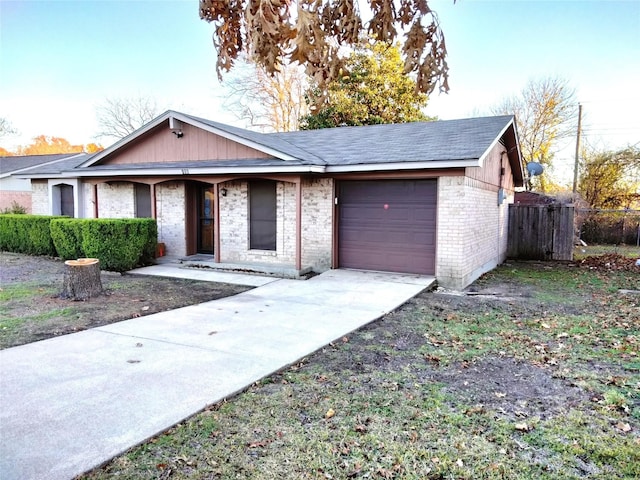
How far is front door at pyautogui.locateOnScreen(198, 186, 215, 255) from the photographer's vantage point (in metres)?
12.7

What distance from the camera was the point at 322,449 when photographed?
3.01 metres

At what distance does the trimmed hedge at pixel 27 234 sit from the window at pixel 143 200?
2.26m

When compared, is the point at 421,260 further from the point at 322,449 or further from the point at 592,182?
the point at 592,182

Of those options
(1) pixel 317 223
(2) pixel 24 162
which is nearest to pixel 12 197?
(2) pixel 24 162

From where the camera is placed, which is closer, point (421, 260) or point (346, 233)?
point (421, 260)

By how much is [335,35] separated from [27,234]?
13674 millimetres

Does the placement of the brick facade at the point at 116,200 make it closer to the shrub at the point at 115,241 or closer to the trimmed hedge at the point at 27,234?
the trimmed hedge at the point at 27,234

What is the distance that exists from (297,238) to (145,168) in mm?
4860

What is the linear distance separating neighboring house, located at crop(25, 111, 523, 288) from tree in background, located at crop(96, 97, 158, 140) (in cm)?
2485

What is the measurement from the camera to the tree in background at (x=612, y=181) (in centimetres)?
1928

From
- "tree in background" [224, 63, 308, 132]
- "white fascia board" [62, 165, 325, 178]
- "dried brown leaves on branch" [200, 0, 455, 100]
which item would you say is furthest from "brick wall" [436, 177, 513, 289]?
"tree in background" [224, 63, 308, 132]

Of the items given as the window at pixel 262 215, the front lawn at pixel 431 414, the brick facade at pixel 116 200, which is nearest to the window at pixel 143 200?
the brick facade at pixel 116 200

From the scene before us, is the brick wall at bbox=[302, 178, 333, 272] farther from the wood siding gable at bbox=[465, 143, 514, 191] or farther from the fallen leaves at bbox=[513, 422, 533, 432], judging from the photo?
the fallen leaves at bbox=[513, 422, 533, 432]

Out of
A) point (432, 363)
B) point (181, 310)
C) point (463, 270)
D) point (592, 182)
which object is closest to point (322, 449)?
point (432, 363)
